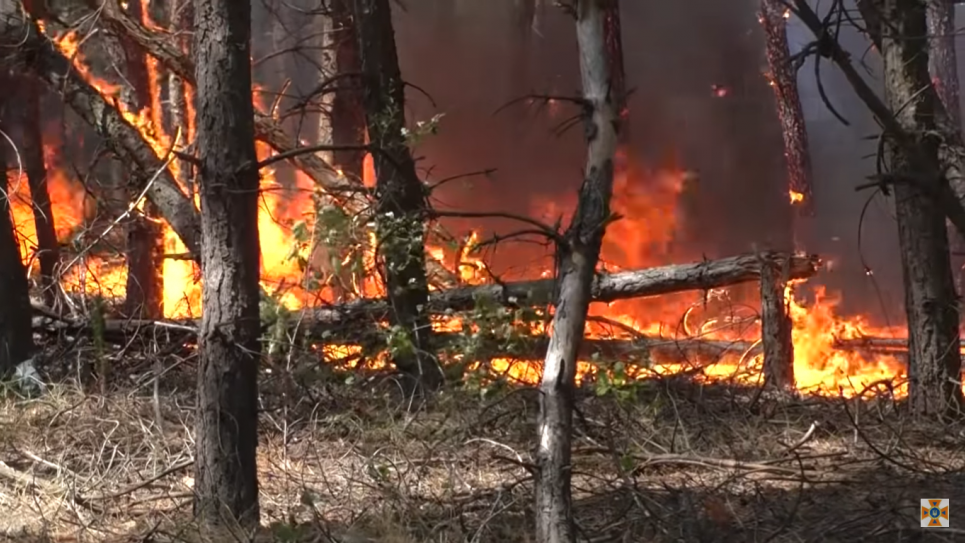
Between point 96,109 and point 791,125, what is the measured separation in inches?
361

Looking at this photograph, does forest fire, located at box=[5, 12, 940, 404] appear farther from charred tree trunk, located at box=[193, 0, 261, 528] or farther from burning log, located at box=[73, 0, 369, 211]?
charred tree trunk, located at box=[193, 0, 261, 528]

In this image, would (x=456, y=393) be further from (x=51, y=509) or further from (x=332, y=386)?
(x=51, y=509)

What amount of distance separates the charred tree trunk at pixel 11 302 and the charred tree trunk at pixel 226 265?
452 cm

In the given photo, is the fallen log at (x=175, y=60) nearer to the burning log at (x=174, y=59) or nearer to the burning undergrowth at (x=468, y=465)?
the burning log at (x=174, y=59)

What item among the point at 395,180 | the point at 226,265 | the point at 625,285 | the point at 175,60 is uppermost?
the point at 175,60

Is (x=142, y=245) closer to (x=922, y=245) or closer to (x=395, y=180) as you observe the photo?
(x=395, y=180)

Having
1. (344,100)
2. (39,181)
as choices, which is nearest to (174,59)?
(344,100)

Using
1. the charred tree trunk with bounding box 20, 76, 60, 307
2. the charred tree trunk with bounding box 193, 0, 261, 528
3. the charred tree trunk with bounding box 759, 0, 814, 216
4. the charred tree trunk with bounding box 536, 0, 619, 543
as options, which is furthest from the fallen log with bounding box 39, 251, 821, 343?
the charred tree trunk with bounding box 759, 0, 814, 216

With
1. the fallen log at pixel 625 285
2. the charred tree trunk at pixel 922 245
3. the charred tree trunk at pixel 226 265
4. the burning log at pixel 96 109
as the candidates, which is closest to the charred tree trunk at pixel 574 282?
the charred tree trunk at pixel 226 265

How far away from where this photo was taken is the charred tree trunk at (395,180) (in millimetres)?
7078

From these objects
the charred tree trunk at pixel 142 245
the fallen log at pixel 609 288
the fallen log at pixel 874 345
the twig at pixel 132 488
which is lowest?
the twig at pixel 132 488

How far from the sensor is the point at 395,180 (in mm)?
7328

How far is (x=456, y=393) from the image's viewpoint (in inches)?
292

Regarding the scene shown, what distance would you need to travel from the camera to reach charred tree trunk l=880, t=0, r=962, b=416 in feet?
22.1
